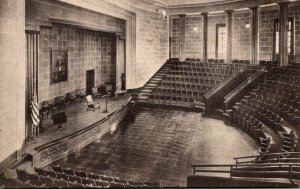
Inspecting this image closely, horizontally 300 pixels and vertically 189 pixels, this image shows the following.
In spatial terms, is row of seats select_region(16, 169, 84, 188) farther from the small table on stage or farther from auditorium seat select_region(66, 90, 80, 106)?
auditorium seat select_region(66, 90, 80, 106)

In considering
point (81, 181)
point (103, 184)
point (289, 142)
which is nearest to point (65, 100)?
point (81, 181)

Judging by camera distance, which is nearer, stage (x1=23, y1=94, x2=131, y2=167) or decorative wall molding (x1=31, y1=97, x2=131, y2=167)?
decorative wall molding (x1=31, y1=97, x2=131, y2=167)

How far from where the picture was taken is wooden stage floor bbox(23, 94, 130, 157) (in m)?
9.99

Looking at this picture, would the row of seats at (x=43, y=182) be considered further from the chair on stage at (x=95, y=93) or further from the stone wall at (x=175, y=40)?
the stone wall at (x=175, y=40)

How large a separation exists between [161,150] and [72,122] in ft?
12.6

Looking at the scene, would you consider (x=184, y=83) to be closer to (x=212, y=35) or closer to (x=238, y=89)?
(x=238, y=89)

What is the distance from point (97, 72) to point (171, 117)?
20.1ft

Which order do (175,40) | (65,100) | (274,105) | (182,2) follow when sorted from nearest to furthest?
1. (274,105)
2. (65,100)
3. (182,2)
4. (175,40)

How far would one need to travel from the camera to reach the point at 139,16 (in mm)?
19312

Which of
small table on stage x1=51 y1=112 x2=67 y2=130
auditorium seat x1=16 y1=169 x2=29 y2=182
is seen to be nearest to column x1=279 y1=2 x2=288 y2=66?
small table on stage x1=51 y1=112 x2=67 y2=130

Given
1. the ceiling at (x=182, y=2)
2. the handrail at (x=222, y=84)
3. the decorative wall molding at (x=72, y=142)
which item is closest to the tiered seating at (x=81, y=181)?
the decorative wall molding at (x=72, y=142)

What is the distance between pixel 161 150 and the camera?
11.2 m

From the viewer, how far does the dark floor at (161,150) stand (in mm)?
9500

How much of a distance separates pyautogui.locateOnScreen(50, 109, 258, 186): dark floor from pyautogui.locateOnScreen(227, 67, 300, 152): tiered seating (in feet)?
2.84
